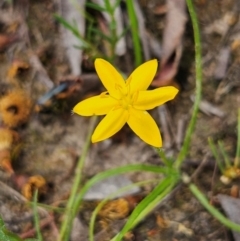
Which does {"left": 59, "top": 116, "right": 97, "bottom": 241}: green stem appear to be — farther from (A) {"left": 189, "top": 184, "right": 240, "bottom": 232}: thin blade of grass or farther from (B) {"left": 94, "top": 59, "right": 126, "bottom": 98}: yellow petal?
(B) {"left": 94, "top": 59, "right": 126, "bottom": 98}: yellow petal

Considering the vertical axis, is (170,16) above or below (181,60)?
above

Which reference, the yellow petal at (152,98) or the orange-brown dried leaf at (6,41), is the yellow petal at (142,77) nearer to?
the yellow petal at (152,98)

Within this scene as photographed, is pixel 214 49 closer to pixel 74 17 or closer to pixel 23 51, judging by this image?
pixel 74 17

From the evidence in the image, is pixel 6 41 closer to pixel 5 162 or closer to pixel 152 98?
pixel 5 162

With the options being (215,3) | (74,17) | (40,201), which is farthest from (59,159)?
(215,3)

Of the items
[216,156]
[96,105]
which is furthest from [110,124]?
[216,156]
